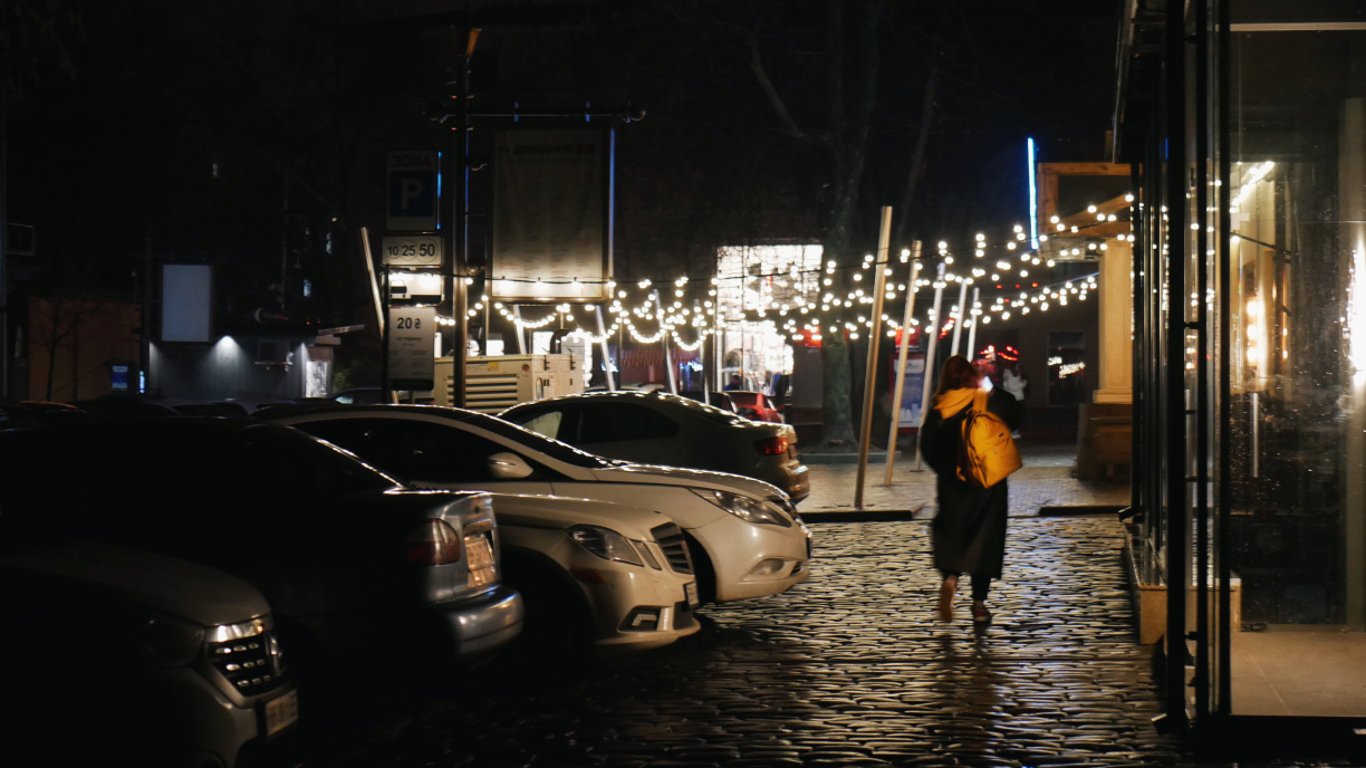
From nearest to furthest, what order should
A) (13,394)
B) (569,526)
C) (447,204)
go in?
(569,526), (13,394), (447,204)

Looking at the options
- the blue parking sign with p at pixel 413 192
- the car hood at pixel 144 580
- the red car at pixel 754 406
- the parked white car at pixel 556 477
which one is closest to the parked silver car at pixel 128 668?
the car hood at pixel 144 580

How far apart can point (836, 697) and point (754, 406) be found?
28326 millimetres

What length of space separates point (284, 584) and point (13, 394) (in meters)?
41.0

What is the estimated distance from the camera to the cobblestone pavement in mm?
7281

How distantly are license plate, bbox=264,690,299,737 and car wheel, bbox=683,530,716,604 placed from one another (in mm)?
4667

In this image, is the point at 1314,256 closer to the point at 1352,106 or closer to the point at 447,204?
the point at 1352,106

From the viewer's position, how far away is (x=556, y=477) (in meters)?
10.4

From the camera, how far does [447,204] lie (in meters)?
56.2

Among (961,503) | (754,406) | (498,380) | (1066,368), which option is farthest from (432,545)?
(1066,368)

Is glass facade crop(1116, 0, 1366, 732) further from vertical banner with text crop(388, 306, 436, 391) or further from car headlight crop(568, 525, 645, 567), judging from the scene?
vertical banner with text crop(388, 306, 436, 391)

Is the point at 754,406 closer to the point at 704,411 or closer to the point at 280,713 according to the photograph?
the point at 704,411

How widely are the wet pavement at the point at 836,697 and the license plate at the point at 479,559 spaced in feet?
2.53

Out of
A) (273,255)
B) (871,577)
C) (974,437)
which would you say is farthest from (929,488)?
(273,255)

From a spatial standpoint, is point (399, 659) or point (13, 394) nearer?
point (399, 659)
